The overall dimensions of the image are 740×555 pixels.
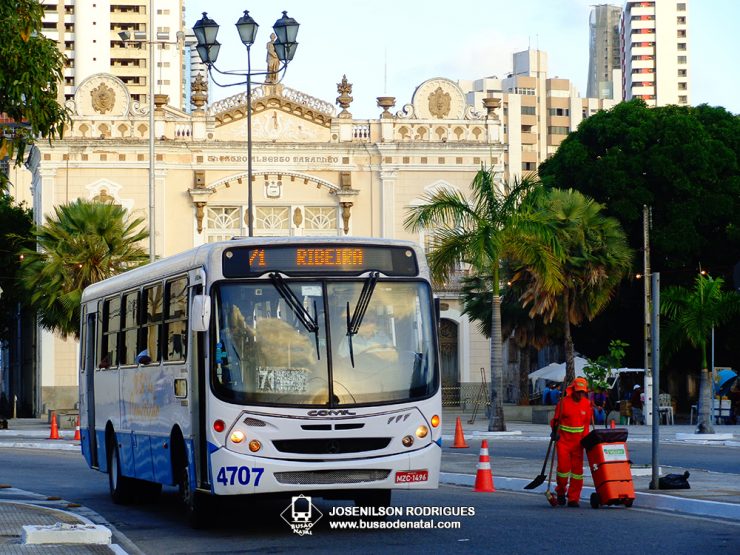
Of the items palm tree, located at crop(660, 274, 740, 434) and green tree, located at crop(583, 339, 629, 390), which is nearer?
palm tree, located at crop(660, 274, 740, 434)

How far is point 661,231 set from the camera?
55.1 m

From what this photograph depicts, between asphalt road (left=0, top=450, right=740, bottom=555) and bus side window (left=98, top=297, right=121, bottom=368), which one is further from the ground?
bus side window (left=98, top=297, right=121, bottom=368)

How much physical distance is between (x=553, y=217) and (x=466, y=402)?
1462 cm

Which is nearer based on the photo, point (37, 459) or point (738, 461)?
point (738, 461)

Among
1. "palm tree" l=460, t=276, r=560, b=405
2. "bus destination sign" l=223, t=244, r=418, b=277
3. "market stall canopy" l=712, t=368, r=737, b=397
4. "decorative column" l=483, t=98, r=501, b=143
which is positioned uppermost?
"decorative column" l=483, t=98, r=501, b=143

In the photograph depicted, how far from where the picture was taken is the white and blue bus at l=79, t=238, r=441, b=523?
14.8 m

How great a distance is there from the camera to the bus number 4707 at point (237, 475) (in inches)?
578

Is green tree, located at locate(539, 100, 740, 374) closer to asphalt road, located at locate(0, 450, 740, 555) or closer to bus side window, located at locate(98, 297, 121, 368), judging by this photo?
asphalt road, located at locate(0, 450, 740, 555)

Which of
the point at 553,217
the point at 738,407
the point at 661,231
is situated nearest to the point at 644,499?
the point at 553,217

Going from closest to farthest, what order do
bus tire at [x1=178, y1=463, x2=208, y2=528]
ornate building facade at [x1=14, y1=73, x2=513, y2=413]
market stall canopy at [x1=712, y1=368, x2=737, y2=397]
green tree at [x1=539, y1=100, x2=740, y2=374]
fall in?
bus tire at [x1=178, y1=463, x2=208, y2=528]
market stall canopy at [x1=712, y1=368, x2=737, y2=397]
green tree at [x1=539, y1=100, x2=740, y2=374]
ornate building facade at [x1=14, y1=73, x2=513, y2=413]

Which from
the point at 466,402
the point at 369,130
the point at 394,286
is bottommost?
the point at 466,402

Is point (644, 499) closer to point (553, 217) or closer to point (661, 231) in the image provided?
point (553, 217)

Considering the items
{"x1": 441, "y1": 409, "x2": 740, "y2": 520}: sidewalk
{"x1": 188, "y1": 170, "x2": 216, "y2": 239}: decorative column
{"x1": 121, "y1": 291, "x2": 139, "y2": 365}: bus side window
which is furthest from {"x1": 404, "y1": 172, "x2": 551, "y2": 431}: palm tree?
{"x1": 188, "y1": 170, "x2": 216, "y2": 239}: decorative column
